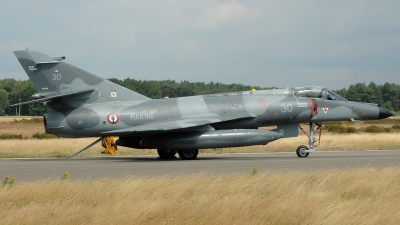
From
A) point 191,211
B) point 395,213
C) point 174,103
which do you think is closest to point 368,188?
point 395,213

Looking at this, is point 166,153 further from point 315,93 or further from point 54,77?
point 315,93

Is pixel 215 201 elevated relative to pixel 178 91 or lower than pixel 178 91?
lower

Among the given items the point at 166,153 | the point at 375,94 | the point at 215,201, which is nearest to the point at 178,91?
the point at 375,94

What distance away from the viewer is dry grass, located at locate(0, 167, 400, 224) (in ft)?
26.4

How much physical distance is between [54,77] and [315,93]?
10175mm

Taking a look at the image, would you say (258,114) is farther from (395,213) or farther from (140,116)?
(395,213)

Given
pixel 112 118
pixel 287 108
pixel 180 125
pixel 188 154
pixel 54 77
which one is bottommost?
pixel 188 154

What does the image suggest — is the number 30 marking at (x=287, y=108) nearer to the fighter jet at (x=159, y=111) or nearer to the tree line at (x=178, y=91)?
the fighter jet at (x=159, y=111)

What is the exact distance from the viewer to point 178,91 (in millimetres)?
78812

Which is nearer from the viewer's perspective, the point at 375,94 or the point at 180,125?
the point at 180,125

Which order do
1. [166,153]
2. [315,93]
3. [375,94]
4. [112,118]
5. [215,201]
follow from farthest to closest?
[375,94] → [315,93] → [166,153] → [112,118] → [215,201]

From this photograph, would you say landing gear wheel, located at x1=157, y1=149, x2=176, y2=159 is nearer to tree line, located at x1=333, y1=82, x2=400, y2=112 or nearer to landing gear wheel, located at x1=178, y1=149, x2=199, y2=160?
landing gear wheel, located at x1=178, y1=149, x2=199, y2=160

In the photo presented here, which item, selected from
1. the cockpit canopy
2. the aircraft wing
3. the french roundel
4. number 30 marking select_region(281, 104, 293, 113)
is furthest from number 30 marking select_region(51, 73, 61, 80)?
the cockpit canopy

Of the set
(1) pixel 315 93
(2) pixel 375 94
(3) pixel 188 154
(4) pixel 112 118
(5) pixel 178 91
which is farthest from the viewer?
(2) pixel 375 94
